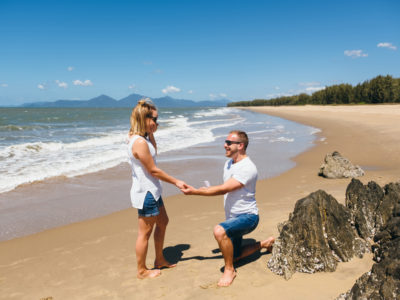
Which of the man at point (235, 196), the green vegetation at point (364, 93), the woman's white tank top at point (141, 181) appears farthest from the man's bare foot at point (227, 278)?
the green vegetation at point (364, 93)

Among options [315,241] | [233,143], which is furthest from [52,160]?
[315,241]

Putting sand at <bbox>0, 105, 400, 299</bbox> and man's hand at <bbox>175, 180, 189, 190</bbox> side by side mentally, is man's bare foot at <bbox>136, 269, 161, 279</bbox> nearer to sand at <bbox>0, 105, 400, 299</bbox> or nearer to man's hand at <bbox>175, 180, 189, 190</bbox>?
sand at <bbox>0, 105, 400, 299</bbox>

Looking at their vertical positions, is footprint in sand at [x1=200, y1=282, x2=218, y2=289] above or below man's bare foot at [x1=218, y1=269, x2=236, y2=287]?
below

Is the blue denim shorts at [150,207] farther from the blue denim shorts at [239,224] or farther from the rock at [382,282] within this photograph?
the rock at [382,282]

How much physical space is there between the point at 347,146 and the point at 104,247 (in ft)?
40.9

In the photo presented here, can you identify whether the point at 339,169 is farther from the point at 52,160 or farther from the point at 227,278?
the point at 52,160

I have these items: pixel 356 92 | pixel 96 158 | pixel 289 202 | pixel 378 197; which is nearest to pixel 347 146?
pixel 289 202

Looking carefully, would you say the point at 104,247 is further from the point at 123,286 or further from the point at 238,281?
the point at 238,281

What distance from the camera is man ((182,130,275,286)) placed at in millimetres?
3297

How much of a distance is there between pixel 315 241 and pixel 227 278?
1120mm

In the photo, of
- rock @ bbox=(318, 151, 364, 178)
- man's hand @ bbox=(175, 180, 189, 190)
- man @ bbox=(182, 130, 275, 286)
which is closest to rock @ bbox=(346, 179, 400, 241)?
man @ bbox=(182, 130, 275, 286)

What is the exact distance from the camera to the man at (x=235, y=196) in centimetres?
330

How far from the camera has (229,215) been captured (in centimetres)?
357

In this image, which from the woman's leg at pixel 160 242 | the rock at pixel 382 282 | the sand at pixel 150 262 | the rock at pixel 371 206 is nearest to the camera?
the rock at pixel 382 282
